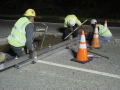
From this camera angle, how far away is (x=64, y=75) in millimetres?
4926

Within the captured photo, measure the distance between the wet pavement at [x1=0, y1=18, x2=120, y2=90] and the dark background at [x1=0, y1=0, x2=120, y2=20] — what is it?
11941 mm

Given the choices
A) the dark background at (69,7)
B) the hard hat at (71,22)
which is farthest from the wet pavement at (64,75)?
the dark background at (69,7)

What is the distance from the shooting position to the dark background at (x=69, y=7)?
712 inches

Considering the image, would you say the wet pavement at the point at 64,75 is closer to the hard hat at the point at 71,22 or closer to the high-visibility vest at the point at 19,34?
the high-visibility vest at the point at 19,34

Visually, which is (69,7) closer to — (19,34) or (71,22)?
(71,22)

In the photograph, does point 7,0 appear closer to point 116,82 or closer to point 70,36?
point 70,36

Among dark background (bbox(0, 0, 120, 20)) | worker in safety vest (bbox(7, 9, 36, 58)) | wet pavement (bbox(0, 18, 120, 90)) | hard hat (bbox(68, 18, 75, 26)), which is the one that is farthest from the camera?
dark background (bbox(0, 0, 120, 20))

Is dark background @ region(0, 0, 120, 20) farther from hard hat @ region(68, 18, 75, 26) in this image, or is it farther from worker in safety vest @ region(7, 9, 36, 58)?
worker in safety vest @ region(7, 9, 36, 58)

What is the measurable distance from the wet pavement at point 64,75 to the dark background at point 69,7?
1194cm

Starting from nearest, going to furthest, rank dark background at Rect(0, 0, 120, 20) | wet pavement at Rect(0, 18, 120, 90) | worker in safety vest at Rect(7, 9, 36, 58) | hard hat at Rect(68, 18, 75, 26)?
wet pavement at Rect(0, 18, 120, 90), worker in safety vest at Rect(7, 9, 36, 58), hard hat at Rect(68, 18, 75, 26), dark background at Rect(0, 0, 120, 20)

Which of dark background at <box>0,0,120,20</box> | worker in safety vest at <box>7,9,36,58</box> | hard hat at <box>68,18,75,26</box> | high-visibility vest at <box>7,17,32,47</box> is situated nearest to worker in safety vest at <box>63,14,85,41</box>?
hard hat at <box>68,18,75,26</box>

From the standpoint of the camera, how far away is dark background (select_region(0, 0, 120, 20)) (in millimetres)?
18078

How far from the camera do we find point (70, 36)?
847 centimetres

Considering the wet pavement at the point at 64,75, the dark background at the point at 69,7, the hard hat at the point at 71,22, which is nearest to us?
the wet pavement at the point at 64,75
